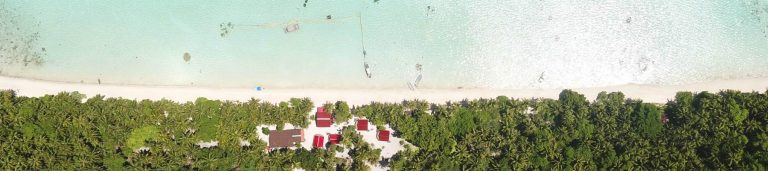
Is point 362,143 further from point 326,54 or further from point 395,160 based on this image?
point 326,54

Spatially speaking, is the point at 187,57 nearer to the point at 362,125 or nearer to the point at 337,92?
the point at 337,92

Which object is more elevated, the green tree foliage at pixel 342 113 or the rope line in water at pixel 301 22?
the rope line in water at pixel 301 22

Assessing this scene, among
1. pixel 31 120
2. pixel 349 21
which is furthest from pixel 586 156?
pixel 31 120

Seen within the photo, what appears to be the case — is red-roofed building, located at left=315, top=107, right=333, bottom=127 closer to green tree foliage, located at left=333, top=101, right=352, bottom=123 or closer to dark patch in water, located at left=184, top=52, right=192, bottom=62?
green tree foliage, located at left=333, top=101, right=352, bottom=123

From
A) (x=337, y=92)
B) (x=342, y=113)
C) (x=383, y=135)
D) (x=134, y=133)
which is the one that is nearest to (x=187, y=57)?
(x=134, y=133)

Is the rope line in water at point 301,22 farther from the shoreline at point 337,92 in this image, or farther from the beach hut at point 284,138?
the beach hut at point 284,138

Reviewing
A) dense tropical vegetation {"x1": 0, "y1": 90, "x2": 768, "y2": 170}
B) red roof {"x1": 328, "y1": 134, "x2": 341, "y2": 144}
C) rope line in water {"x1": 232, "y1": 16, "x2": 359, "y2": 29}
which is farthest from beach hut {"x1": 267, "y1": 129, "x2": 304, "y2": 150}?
rope line in water {"x1": 232, "y1": 16, "x2": 359, "y2": 29}

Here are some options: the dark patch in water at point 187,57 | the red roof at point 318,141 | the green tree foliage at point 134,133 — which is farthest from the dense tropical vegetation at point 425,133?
the dark patch in water at point 187,57
